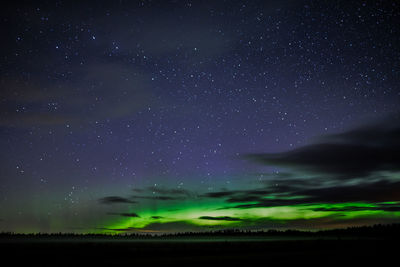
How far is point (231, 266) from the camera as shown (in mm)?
18375

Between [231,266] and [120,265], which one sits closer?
[231,266]

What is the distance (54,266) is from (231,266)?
10.9 meters

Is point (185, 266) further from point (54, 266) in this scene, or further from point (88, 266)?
point (54, 266)

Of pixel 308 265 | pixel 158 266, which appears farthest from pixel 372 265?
pixel 158 266

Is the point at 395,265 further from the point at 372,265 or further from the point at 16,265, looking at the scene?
the point at 16,265

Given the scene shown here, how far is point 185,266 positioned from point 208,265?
1426mm

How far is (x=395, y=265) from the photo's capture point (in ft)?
56.7

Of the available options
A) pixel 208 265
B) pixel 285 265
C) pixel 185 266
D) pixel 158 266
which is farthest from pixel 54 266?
pixel 285 265

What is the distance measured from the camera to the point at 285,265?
1838 centimetres

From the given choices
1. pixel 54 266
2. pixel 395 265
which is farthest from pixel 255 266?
pixel 54 266

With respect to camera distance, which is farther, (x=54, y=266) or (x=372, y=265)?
(x=54, y=266)

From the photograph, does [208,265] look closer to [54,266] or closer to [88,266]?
[88,266]

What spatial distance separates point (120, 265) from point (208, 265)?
18.6 ft

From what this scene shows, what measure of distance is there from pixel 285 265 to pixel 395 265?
5865 mm
